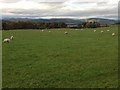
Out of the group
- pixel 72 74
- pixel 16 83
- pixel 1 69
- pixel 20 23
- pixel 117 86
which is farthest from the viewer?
pixel 20 23

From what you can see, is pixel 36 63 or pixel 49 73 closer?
pixel 49 73

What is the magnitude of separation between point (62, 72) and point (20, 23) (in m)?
99.5

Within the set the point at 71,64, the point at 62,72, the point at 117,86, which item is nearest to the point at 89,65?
the point at 71,64

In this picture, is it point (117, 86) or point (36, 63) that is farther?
point (36, 63)

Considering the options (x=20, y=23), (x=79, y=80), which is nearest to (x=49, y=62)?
(x=79, y=80)

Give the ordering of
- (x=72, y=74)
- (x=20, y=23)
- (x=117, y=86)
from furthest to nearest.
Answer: (x=20, y=23), (x=72, y=74), (x=117, y=86)

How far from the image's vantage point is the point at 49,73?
13.3 metres

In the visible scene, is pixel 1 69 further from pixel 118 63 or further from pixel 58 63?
pixel 118 63

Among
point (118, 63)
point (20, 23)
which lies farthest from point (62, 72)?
point (20, 23)

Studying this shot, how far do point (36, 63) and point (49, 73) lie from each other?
3171mm

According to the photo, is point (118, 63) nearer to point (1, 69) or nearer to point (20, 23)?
point (1, 69)

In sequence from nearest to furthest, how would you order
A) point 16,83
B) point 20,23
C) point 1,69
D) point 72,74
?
1. point 16,83
2. point 72,74
3. point 1,69
4. point 20,23

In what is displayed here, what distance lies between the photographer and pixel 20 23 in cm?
11112

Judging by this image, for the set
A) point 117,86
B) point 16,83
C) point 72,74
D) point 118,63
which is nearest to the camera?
point 117,86
